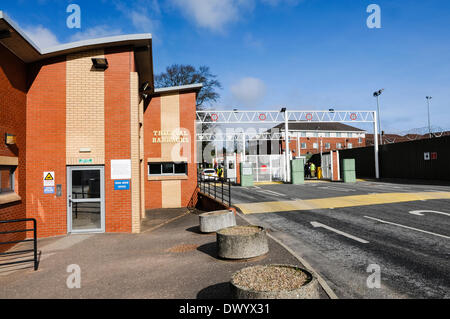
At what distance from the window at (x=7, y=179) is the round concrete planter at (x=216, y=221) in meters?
5.85

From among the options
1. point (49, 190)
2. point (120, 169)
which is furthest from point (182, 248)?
point (49, 190)

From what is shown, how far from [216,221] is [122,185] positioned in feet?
11.9

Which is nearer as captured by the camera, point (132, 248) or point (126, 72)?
point (132, 248)

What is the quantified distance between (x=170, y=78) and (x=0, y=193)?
36231mm

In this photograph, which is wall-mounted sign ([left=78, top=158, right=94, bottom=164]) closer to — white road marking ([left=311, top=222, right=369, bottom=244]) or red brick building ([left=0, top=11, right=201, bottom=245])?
red brick building ([left=0, top=11, right=201, bottom=245])

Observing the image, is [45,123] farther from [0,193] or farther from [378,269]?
[378,269]

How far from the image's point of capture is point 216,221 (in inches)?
350

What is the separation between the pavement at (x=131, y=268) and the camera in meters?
4.91

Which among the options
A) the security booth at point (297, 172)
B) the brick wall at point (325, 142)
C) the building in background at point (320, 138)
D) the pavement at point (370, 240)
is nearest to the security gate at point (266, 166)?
the security booth at point (297, 172)

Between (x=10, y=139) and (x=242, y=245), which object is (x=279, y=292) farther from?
(x=10, y=139)

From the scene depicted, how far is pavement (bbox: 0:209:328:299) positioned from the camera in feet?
16.1

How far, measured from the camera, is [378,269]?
533cm

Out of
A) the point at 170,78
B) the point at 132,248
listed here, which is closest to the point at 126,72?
the point at 132,248

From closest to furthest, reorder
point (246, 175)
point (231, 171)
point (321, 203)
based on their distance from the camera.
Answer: point (321, 203)
point (246, 175)
point (231, 171)
